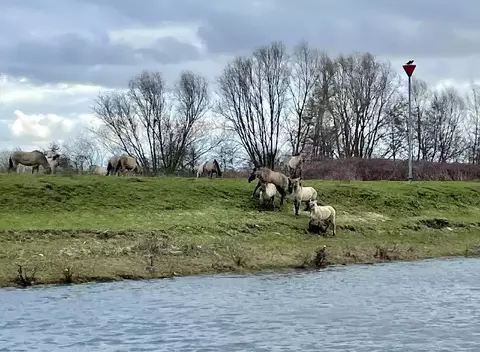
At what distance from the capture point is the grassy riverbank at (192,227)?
1030 inches

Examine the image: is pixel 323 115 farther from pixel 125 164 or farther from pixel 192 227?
pixel 192 227

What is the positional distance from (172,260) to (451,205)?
1985 centimetres

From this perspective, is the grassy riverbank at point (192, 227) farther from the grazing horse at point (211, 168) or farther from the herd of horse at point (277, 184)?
the grazing horse at point (211, 168)

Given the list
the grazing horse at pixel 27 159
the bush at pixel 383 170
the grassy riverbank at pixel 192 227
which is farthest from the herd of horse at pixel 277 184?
the bush at pixel 383 170

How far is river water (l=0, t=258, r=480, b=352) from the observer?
577 inches

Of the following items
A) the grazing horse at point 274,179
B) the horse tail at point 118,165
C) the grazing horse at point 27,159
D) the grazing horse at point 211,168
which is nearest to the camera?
the grazing horse at point 274,179

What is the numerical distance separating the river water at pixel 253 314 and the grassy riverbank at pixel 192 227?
7.50ft

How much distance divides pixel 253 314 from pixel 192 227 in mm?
13588

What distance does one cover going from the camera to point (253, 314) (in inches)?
695

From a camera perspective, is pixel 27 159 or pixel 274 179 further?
pixel 27 159

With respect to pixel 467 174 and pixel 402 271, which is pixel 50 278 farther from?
pixel 467 174

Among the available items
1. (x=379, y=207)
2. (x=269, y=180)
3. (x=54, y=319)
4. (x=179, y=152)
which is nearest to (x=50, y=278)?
(x=54, y=319)

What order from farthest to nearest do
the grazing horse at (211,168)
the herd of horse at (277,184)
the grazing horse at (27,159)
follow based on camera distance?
the grazing horse at (211,168) < the grazing horse at (27,159) < the herd of horse at (277,184)

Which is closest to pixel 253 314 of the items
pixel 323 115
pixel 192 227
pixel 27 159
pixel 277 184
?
pixel 192 227
